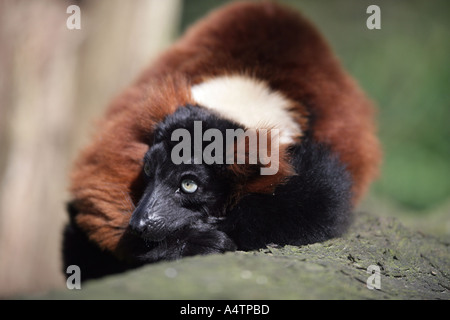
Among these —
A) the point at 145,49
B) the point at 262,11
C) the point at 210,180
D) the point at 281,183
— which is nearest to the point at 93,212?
the point at 210,180

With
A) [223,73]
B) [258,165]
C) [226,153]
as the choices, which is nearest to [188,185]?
[226,153]

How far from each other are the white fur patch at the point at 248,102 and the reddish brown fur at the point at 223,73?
9 cm

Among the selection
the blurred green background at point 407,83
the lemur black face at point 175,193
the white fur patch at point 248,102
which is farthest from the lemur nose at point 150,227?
the blurred green background at point 407,83

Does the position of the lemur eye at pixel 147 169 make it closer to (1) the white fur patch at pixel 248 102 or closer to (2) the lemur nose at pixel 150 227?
(2) the lemur nose at pixel 150 227

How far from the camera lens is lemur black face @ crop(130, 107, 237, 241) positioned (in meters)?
2.62

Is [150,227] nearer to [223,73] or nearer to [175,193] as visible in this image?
[175,193]

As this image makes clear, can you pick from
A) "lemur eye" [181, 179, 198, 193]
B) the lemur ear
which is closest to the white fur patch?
the lemur ear

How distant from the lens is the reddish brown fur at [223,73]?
2.97 meters

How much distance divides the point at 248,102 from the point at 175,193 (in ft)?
2.42

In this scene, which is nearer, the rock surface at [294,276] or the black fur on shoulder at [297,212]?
the rock surface at [294,276]

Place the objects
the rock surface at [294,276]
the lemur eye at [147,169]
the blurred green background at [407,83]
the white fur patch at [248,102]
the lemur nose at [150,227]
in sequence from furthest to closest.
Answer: the blurred green background at [407,83]
the white fur patch at [248,102]
the lemur eye at [147,169]
the lemur nose at [150,227]
the rock surface at [294,276]

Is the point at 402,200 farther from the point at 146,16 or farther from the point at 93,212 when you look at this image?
the point at 93,212

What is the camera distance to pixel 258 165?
2.64 metres

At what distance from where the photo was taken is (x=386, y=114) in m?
8.68
